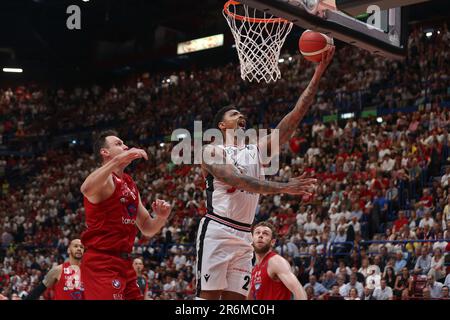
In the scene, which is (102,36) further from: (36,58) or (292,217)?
(292,217)

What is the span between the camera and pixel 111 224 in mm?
5531

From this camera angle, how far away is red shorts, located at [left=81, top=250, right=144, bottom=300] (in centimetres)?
536

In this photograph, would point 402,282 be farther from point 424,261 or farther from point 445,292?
point 445,292

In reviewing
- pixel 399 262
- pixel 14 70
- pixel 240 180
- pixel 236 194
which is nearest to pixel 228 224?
pixel 236 194

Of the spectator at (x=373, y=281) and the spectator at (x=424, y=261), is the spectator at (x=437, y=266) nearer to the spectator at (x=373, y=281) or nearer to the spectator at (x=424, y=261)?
the spectator at (x=424, y=261)

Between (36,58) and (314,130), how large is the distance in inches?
734

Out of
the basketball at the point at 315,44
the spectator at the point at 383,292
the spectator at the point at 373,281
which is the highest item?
the basketball at the point at 315,44

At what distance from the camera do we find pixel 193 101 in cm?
2742

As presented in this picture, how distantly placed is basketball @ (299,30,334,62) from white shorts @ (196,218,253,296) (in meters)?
1.82

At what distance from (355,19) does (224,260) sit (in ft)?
9.15

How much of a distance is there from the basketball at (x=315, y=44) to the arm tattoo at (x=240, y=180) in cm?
148

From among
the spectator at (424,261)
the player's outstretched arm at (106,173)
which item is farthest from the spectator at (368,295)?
the player's outstretched arm at (106,173)

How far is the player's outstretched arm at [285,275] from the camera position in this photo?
→ 6.25m
